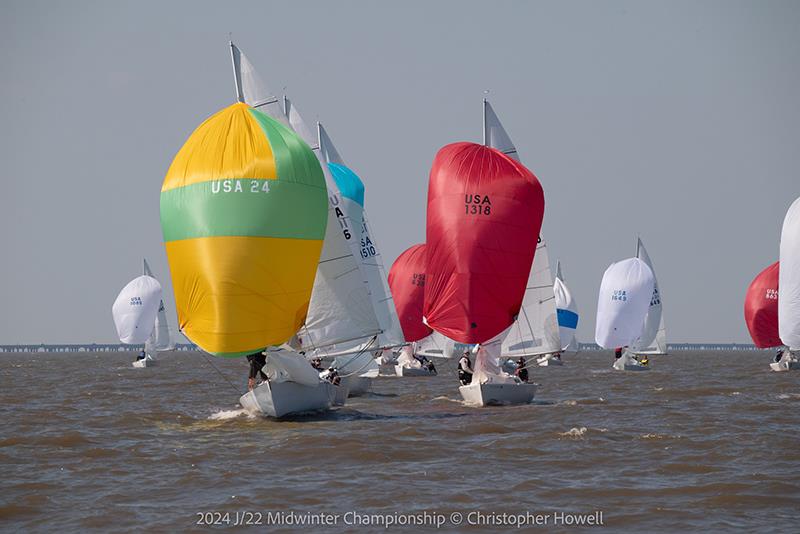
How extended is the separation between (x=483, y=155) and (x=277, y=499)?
18.4 metres

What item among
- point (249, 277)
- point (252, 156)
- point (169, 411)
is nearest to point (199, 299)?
point (249, 277)

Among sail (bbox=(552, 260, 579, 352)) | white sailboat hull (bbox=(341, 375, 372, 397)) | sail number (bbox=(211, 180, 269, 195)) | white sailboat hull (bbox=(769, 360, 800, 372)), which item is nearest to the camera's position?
sail number (bbox=(211, 180, 269, 195))

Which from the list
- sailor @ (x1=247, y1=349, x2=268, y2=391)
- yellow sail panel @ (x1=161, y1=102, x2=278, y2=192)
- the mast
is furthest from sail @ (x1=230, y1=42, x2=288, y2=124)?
sailor @ (x1=247, y1=349, x2=268, y2=391)

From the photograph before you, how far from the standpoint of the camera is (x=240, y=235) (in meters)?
27.2

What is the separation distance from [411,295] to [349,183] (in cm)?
2438

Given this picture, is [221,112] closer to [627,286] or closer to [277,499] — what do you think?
[277,499]

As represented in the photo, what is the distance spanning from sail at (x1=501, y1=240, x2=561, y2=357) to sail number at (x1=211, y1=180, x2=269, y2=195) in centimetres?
1163

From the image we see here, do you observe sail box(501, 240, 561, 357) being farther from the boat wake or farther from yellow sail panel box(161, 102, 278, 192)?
yellow sail panel box(161, 102, 278, 192)

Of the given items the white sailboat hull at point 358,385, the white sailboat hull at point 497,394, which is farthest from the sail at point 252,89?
the white sailboat hull at point 358,385

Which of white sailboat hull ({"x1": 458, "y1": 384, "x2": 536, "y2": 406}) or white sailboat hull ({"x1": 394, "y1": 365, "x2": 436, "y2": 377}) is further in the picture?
white sailboat hull ({"x1": 394, "y1": 365, "x2": 436, "y2": 377})

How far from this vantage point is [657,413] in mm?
32781

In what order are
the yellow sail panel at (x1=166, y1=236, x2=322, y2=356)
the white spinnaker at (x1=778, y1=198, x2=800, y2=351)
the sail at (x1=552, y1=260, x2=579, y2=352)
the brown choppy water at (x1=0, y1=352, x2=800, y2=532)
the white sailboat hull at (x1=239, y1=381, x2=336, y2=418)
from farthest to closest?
the sail at (x1=552, y1=260, x2=579, y2=352) < the white spinnaker at (x1=778, y1=198, x2=800, y2=351) < the white sailboat hull at (x1=239, y1=381, x2=336, y2=418) < the yellow sail panel at (x1=166, y1=236, x2=322, y2=356) < the brown choppy water at (x1=0, y1=352, x2=800, y2=532)

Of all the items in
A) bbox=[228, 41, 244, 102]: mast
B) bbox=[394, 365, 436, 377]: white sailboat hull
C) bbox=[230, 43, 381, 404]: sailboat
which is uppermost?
bbox=[228, 41, 244, 102]: mast

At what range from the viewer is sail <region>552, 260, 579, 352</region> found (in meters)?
81.7
